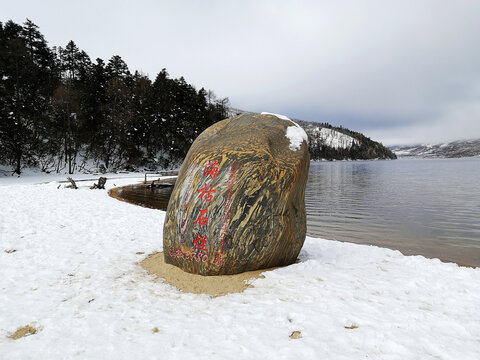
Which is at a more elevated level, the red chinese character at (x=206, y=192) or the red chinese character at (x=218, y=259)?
the red chinese character at (x=206, y=192)

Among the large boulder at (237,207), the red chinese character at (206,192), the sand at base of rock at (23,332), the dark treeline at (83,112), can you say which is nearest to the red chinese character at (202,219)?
the large boulder at (237,207)

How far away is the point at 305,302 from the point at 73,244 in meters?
6.00

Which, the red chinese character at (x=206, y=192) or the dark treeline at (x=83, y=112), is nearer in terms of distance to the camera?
the red chinese character at (x=206, y=192)

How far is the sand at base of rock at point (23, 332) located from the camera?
9.29ft

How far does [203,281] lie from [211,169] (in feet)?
6.69

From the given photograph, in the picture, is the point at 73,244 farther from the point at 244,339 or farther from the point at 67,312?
the point at 244,339

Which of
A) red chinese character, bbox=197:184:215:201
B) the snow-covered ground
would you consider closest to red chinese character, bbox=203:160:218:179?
red chinese character, bbox=197:184:215:201

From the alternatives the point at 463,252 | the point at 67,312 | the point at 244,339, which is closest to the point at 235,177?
the point at 244,339

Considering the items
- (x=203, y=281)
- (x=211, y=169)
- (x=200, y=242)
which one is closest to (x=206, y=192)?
(x=211, y=169)

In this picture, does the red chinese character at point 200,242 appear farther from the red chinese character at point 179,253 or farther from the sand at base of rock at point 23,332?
the sand at base of rock at point 23,332

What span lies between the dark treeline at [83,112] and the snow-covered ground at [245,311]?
3122 cm

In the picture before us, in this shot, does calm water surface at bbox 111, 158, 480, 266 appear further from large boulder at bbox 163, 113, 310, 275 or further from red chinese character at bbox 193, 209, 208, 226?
red chinese character at bbox 193, 209, 208, 226

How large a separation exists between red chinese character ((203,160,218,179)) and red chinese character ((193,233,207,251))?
3.74 ft

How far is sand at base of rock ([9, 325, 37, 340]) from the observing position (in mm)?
2833
